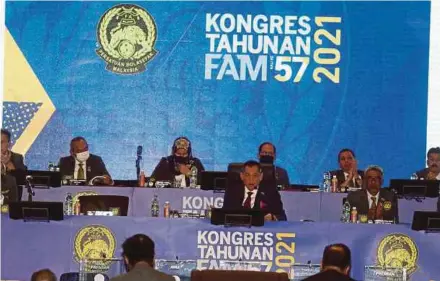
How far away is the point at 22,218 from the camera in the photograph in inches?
348

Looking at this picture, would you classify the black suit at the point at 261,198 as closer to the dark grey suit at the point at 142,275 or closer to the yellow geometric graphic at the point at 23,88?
the yellow geometric graphic at the point at 23,88

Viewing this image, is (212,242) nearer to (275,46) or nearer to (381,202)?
(381,202)

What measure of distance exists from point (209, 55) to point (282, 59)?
1.04 metres

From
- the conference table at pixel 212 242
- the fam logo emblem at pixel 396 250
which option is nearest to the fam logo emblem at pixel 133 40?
the conference table at pixel 212 242

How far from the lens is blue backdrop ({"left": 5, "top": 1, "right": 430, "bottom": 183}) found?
48.4ft

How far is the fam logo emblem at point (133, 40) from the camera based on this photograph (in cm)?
1498

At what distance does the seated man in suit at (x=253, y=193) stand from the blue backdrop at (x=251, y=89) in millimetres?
3892

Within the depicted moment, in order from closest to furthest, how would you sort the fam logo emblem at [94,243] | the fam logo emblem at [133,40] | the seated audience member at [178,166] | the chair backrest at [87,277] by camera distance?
the chair backrest at [87,277] → the fam logo emblem at [94,243] → the seated audience member at [178,166] → the fam logo emblem at [133,40]

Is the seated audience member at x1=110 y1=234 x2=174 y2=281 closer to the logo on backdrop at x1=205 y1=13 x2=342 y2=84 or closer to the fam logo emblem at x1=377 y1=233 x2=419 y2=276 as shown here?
the fam logo emblem at x1=377 y1=233 x2=419 y2=276

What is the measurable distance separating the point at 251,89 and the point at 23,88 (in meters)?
3.24

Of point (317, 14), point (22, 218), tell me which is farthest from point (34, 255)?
point (317, 14)

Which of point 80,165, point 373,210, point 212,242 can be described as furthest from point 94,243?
point 80,165

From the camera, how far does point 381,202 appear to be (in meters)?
10.7

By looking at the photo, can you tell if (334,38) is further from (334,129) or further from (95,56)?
(95,56)
